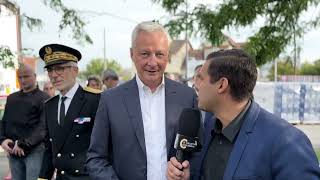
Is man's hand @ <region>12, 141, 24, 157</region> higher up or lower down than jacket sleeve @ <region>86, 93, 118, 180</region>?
lower down

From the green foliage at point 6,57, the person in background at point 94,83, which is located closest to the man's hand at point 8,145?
the green foliage at point 6,57

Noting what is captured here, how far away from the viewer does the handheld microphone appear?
2.30 metres

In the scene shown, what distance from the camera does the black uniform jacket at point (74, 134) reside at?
11.6ft

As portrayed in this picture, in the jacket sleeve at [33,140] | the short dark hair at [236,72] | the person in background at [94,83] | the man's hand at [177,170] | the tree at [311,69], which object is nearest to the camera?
the short dark hair at [236,72]

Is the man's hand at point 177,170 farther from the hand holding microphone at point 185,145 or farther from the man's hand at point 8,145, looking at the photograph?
the man's hand at point 8,145

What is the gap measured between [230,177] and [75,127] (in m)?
1.82

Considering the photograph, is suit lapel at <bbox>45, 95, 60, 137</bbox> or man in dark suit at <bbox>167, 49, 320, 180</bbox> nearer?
man in dark suit at <bbox>167, 49, 320, 180</bbox>

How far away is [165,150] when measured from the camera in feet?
8.91

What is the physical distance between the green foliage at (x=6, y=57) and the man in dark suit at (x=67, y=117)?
318 centimetres

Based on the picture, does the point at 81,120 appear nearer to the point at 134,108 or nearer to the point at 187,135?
the point at 134,108

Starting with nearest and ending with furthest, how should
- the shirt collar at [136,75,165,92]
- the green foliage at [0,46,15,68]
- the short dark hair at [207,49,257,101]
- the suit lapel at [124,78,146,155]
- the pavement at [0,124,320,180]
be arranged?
the short dark hair at [207,49,257,101] < the suit lapel at [124,78,146,155] < the shirt collar at [136,75,165,92] < the green foliage at [0,46,15,68] < the pavement at [0,124,320,180]

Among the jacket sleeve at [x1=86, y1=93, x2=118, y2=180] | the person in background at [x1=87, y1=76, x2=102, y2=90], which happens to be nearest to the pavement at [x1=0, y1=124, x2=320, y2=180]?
the person in background at [x1=87, y1=76, x2=102, y2=90]

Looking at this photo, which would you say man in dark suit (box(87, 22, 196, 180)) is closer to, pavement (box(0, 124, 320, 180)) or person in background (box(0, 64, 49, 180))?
person in background (box(0, 64, 49, 180))

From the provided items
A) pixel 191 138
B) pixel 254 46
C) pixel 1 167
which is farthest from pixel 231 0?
pixel 1 167
